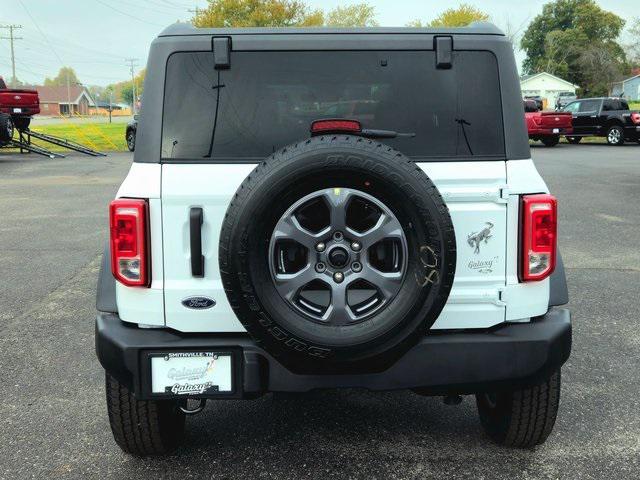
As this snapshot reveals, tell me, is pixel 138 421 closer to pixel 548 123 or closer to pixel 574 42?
pixel 548 123

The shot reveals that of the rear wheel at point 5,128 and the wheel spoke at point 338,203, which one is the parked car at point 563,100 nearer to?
the rear wheel at point 5,128

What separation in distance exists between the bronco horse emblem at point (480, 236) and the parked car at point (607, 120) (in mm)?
25567

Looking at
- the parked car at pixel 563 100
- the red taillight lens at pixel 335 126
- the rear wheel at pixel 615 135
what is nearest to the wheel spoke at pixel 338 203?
the red taillight lens at pixel 335 126

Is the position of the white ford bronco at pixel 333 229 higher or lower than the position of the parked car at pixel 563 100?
lower

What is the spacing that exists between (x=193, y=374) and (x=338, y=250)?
0.76 metres

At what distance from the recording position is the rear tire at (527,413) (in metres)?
2.99

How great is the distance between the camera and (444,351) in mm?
2652

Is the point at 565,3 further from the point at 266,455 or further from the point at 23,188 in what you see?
the point at 266,455

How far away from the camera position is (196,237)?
8.64ft

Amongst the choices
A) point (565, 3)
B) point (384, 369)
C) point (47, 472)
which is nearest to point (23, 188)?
point (47, 472)

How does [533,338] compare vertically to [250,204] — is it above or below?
below

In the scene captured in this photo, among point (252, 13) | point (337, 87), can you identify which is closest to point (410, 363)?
point (337, 87)

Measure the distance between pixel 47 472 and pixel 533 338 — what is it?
7.06 ft

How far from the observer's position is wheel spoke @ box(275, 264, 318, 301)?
2.45 metres
